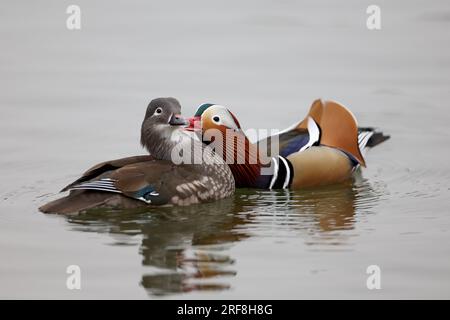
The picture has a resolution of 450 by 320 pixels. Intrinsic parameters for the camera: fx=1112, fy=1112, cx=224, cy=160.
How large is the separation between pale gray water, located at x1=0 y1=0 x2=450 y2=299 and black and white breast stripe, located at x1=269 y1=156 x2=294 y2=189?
186 mm

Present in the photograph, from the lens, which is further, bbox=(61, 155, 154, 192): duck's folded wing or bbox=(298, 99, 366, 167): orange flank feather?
bbox=(298, 99, 366, 167): orange flank feather

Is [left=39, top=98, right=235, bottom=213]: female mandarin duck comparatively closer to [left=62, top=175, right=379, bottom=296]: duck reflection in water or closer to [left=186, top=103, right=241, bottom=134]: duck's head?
[left=62, top=175, right=379, bottom=296]: duck reflection in water

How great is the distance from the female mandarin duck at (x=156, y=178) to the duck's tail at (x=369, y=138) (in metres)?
1.68

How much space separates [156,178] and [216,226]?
72 cm

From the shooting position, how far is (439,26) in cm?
1549

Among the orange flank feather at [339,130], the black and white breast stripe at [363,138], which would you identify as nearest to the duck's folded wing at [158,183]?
the orange flank feather at [339,130]

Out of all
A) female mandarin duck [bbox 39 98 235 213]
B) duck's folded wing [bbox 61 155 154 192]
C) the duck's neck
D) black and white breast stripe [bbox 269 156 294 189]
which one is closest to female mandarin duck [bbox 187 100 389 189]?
black and white breast stripe [bbox 269 156 294 189]

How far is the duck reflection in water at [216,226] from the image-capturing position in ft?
25.2

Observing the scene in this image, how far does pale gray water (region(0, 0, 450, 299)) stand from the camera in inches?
306

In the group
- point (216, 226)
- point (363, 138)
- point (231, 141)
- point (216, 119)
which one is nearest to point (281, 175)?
point (231, 141)

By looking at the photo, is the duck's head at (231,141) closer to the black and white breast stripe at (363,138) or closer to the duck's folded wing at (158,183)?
the duck's folded wing at (158,183)

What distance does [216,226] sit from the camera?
8.96 metres

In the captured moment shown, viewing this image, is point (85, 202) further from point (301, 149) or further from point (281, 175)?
point (301, 149)

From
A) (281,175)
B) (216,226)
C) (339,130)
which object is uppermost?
(339,130)
